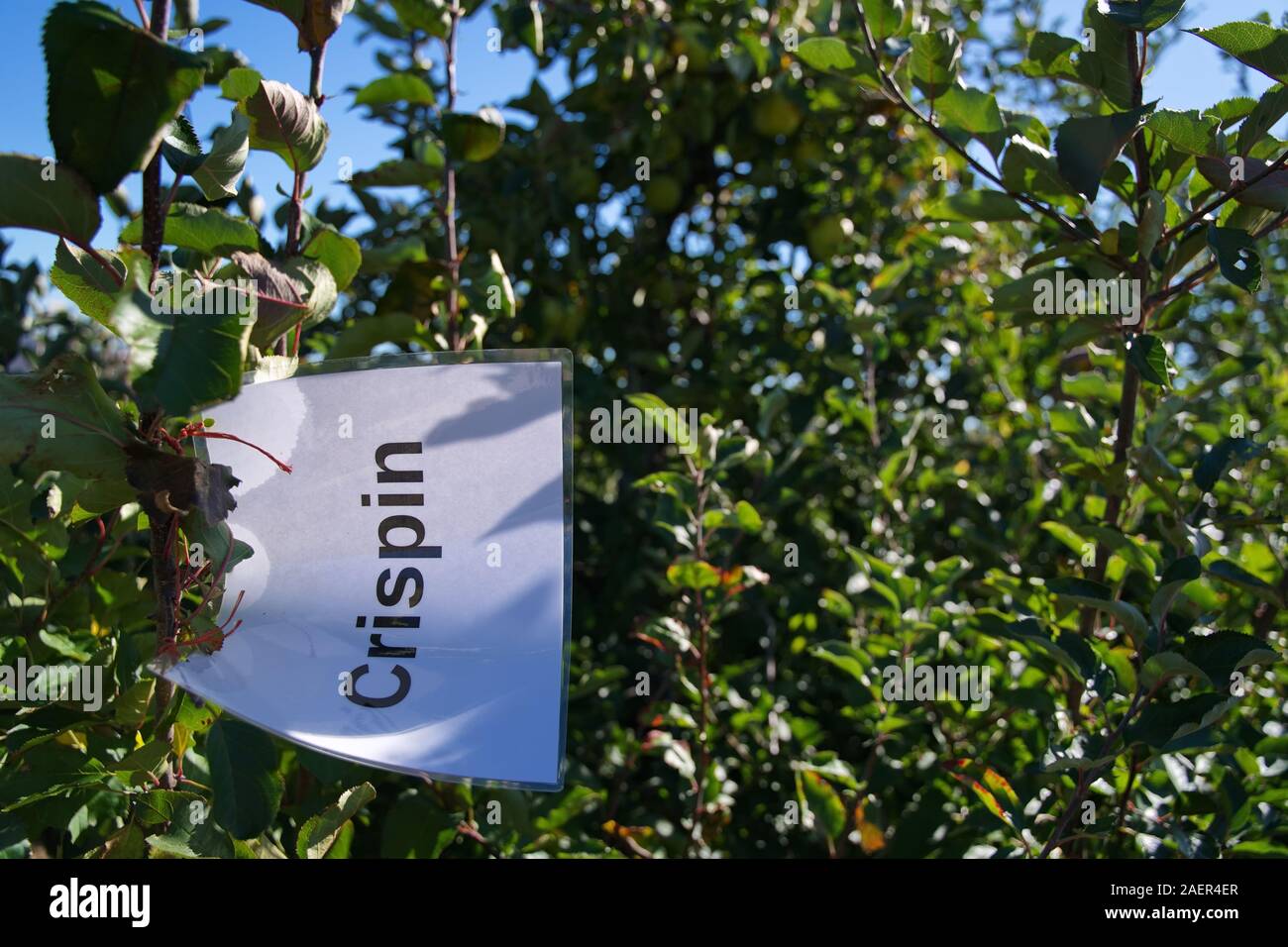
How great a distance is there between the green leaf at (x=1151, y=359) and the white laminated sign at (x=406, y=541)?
529 millimetres

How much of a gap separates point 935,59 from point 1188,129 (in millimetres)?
240

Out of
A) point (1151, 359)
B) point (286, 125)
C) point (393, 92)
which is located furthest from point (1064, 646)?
point (393, 92)

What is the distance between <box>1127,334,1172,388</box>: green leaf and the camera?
82 centimetres

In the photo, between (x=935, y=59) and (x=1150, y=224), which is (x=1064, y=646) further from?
(x=935, y=59)

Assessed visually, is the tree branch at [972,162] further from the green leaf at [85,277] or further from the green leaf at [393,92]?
the green leaf at [85,277]

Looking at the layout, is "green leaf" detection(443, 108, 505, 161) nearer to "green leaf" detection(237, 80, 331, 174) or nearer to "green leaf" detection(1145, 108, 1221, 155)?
"green leaf" detection(237, 80, 331, 174)

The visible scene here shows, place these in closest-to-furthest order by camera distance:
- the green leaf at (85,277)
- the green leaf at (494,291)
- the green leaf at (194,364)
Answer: the green leaf at (194,364), the green leaf at (85,277), the green leaf at (494,291)

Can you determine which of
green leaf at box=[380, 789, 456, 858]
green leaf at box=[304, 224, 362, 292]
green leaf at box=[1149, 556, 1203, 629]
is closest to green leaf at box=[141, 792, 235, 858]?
green leaf at box=[380, 789, 456, 858]

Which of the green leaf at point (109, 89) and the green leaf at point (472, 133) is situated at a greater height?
the green leaf at point (472, 133)

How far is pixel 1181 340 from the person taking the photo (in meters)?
2.45

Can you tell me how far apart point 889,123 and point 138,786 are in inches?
68.4

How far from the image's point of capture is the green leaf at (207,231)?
2.40ft

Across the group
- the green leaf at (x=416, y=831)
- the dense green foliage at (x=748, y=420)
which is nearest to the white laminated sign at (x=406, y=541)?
the dense green foliage at (x=748, y=420)

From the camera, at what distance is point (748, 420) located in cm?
177
